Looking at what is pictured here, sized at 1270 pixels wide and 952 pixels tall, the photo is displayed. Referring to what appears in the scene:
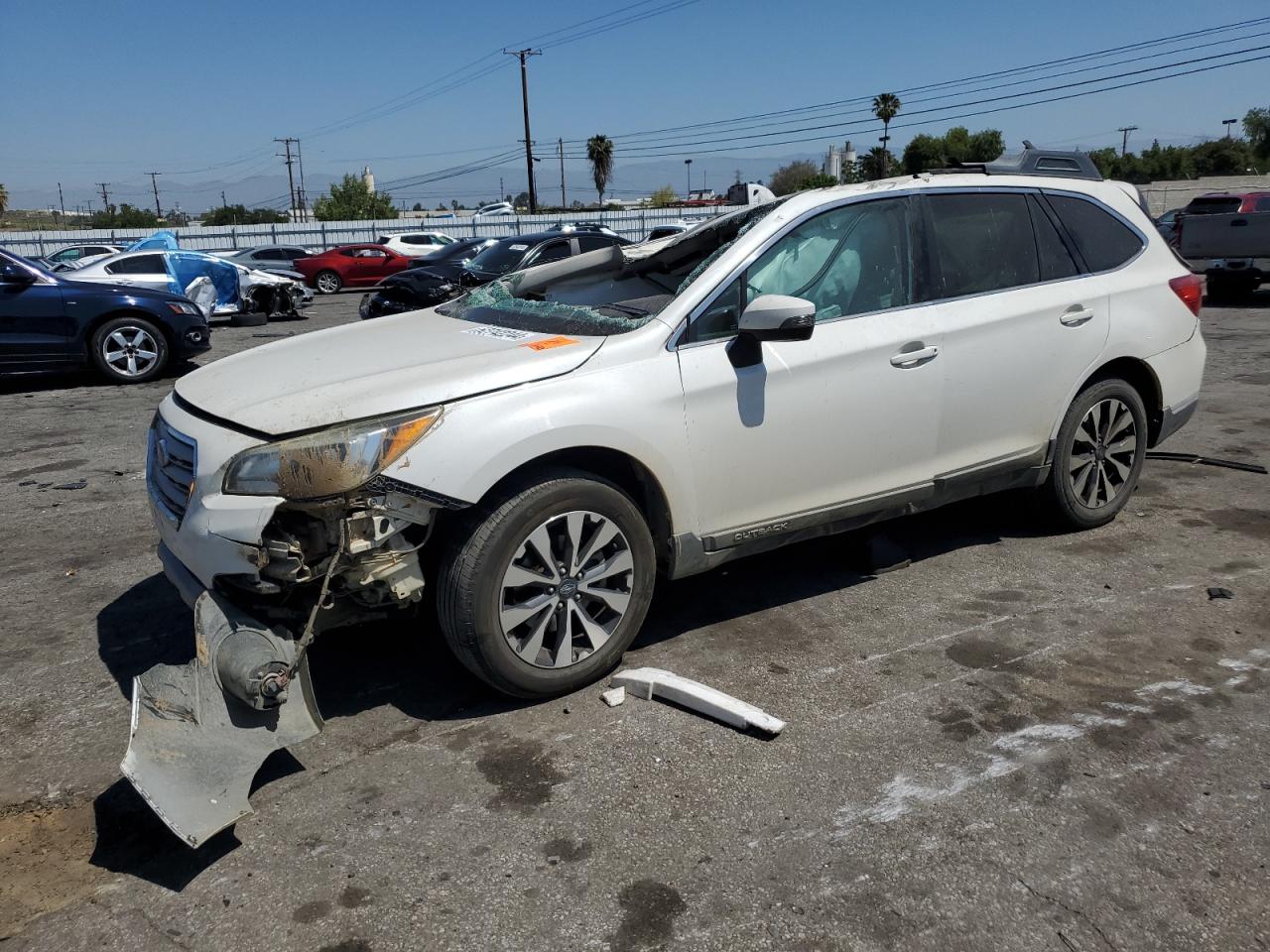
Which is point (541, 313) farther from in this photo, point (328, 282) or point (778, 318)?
point (328, 282)

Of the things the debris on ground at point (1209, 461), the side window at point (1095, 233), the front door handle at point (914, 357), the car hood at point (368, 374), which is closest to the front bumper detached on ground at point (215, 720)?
the car hood at point (368, 374)

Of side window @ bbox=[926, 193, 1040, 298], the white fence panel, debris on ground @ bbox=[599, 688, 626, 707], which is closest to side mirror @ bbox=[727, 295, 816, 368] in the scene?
side window @ bbox=[926, 193, 1040, 298]

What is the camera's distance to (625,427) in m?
3.63

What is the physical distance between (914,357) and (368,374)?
2241mm

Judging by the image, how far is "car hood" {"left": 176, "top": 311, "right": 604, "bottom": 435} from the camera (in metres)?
3.34

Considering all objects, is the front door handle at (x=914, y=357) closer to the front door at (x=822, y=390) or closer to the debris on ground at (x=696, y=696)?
the front door at (x=822, y=390)

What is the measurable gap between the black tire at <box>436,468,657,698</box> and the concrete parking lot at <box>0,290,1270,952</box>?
0.54ft

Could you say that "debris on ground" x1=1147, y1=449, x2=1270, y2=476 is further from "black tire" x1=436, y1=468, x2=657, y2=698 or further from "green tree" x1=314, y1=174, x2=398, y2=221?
"green tree" x1=314, y1=174, x2=398, y2=221

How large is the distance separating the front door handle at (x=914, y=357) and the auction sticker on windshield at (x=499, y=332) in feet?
4.99

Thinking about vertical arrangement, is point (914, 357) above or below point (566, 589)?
above

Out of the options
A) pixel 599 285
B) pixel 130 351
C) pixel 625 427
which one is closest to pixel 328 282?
pixel 130 351

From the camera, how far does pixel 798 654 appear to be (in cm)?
407

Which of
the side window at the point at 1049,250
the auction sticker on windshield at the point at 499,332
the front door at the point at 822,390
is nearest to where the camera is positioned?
the front door at the point at 822,390

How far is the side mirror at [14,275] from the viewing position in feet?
33.7
